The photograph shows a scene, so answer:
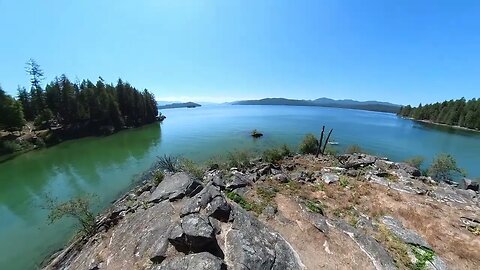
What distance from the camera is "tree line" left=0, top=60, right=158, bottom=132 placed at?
161 ft

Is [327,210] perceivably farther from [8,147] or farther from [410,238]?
[8,147]

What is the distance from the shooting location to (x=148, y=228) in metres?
11.9

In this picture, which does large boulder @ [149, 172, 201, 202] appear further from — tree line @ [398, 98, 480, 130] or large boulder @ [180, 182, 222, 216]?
tree line @ [398, 98, 480, 130]

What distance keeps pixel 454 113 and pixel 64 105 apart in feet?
488

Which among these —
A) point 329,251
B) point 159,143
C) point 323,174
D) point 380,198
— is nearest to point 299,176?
point 323,174

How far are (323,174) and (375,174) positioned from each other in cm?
485

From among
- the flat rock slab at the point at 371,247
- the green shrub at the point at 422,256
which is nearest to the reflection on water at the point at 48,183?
the flat rock slab at the point at 371,247

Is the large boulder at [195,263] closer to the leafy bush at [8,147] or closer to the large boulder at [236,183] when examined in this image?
the large boulder at [236,183]

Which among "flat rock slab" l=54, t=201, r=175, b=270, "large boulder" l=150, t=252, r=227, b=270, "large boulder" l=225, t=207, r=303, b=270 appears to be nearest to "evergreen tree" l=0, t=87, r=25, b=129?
"flat rock slab" l=54, t=201, r=175, b=270

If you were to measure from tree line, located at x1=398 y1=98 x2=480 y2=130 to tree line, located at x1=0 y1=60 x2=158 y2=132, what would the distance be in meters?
133

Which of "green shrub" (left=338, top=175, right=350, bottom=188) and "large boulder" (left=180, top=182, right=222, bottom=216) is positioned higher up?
"large boulder" (left=180, top=182, right=222, bottom=216)

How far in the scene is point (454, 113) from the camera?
10550cm

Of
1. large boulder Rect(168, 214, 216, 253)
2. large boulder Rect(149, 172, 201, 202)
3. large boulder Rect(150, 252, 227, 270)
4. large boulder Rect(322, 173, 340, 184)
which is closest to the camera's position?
large boulder Rect(150, 252, 227, 270)

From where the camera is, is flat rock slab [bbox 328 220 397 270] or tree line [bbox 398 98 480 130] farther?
tree line [bbox 398 98 480 130]
